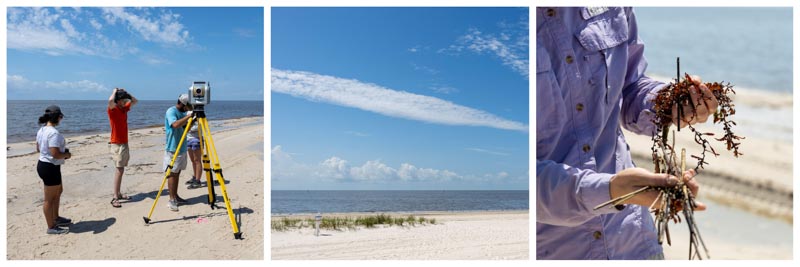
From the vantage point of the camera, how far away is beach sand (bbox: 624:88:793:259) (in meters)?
5.84

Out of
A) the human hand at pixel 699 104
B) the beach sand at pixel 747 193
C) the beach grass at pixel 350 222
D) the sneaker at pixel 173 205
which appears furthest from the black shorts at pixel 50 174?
the beach sand at pixel 747 193

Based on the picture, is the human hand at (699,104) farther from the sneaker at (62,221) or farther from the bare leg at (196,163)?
the bare leg at (196,163)

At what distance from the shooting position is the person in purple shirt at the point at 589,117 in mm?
1411

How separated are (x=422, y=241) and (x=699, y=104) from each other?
2083 mm

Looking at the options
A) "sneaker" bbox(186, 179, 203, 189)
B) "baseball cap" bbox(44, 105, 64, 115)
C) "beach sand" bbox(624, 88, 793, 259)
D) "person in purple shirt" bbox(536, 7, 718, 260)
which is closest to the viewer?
Result: "person in purple shirt" bbox(536, 7, 718, 260)

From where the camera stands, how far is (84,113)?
3.43 m

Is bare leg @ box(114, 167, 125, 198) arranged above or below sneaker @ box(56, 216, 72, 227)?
above

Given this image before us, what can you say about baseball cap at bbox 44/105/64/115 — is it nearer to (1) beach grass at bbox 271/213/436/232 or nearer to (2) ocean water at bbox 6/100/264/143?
(2) ocean water at bbox 6/100/264/143

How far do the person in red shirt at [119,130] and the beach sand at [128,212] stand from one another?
0.06m

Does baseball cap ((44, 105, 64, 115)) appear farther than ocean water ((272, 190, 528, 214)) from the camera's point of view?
Yes

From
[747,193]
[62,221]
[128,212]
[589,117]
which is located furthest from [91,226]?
[747,193]

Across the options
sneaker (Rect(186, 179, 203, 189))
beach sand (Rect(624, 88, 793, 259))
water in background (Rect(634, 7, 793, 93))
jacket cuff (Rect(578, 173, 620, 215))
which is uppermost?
water in background (Rect(634, 7, 793, 93))

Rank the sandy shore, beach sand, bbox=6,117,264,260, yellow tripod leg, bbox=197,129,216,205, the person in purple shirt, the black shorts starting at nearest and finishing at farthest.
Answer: the person in purple shirt, the sandy shore, beach sand, bbox=6,117,264,260, the black shorts, yellow tripod leg, bbox=197,129,216,205

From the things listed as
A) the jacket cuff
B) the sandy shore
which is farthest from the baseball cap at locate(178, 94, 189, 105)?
the jacket cuff
